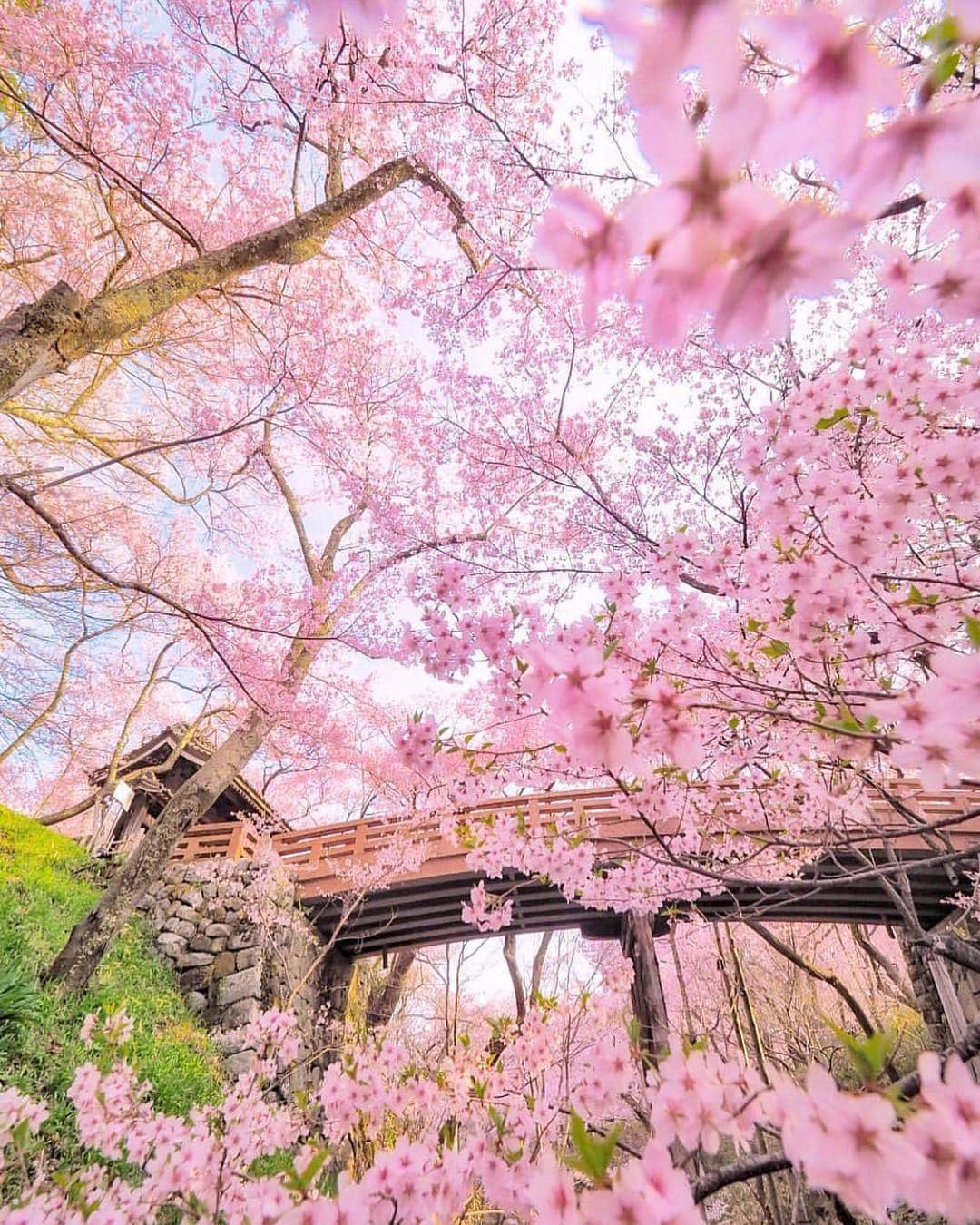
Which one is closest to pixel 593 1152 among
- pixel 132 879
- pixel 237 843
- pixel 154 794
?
pixel 132 879

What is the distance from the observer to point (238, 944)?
25.9 feet

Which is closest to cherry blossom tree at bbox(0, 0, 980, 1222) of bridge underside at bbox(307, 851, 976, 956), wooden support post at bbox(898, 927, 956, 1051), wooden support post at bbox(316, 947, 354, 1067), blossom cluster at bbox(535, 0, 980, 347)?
blossom cluster at bbox(535, 0, 980, 347)

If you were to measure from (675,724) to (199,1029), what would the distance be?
8.16 meters

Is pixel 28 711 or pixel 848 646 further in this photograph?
pixel 28 711

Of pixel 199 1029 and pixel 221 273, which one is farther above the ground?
pixel 221 273

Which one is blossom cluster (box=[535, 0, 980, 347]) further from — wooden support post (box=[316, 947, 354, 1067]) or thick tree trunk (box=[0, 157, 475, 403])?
wooden support post (box=[316, 947, 354, 1067])

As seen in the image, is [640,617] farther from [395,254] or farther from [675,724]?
[395,254]

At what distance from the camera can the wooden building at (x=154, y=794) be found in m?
9.98

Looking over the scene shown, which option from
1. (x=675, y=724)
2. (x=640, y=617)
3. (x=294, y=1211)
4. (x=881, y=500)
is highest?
(x=640, y=617)

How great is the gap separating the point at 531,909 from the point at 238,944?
408 cm

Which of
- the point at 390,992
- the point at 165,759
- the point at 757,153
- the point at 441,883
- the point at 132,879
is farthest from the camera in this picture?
the point at 165,759

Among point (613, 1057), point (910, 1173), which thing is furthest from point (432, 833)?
point (910, 1173)

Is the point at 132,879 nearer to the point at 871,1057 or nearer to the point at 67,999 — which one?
the point at 67,999

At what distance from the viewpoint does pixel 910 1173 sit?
771mm
